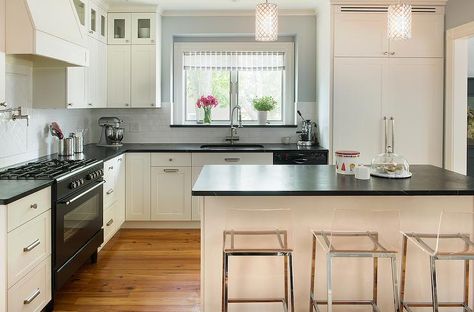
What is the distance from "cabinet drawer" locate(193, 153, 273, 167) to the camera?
4863 millimetres

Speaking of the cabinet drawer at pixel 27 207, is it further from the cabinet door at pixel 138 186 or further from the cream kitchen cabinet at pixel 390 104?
the cream kitchen cabinet at pixel 390 104

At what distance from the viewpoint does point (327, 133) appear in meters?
4.81

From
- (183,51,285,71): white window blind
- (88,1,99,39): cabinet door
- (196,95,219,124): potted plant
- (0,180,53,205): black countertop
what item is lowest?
(0,180,53,205): black countertop

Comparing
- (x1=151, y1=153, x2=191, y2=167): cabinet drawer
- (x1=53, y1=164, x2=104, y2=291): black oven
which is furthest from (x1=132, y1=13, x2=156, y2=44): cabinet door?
(x1=53, y1=164, x2=104, y2=291): black oven

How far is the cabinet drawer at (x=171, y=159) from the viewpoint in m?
4.89

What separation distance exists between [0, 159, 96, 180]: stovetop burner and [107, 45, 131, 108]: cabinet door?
160cm

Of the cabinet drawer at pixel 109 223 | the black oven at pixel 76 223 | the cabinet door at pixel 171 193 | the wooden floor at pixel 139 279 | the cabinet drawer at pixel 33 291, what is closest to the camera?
the cabinet drawer at pixel 33 291

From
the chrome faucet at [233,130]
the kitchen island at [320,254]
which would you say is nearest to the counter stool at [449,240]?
the kitchen island at [320,254]

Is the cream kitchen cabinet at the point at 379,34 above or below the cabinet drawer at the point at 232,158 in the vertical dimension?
above

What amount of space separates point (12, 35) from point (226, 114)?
122 inches

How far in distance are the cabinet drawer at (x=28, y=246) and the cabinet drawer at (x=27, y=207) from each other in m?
0.03

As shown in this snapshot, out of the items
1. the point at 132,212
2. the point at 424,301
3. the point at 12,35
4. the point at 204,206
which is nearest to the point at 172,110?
the point at 132,212

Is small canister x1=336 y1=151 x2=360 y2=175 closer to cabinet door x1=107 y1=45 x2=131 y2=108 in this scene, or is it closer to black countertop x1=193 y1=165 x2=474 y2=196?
black countertop x1=193 y1=165 x2=474 y2=196

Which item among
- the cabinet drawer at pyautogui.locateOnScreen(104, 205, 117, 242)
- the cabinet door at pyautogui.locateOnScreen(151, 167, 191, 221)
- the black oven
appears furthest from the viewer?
the cabinet door at pyautogui.locateOnScreen(151, 167, 191, 221)
